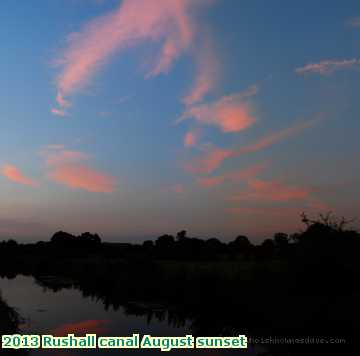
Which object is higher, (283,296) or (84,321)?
(283,296)

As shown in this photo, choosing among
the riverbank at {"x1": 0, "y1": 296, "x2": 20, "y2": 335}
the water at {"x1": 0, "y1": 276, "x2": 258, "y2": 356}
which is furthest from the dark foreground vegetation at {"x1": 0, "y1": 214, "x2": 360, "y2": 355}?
the riverbank at {"x1": 0, "y1": 296, "x2": 20, "y2": 335}

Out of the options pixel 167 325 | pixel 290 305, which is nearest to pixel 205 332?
pixel 167 325

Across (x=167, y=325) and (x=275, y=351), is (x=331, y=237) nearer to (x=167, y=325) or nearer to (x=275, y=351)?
(x=275, y=351)

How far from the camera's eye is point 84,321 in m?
27.0

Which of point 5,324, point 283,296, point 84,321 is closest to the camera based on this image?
point 5,324

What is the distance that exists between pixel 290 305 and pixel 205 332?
536 cm

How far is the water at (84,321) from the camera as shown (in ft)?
74.3

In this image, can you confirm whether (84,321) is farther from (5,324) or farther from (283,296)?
(283,296)

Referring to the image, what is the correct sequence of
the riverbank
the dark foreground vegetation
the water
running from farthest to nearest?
the water
the dark foreground vegetation
the riverbank

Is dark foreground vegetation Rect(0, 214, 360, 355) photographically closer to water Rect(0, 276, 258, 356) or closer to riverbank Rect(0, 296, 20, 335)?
water Rect(0, 276, 258, 356)

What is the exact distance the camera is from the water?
22.7 meters

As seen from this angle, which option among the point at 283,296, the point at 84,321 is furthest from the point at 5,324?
the point at 283,296

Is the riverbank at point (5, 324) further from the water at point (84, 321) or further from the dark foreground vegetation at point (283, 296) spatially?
the dark foreground vegetation at point (283, 296)

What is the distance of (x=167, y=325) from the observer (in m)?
25.7
